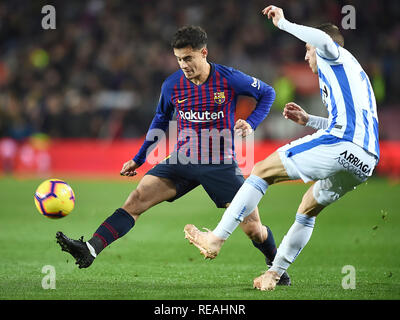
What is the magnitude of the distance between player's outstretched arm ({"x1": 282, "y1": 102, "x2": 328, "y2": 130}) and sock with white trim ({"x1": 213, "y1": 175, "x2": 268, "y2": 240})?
76cm

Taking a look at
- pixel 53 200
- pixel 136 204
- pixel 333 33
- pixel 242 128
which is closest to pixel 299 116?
pixel 242 128

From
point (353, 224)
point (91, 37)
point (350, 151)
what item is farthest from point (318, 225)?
point (91, 37)

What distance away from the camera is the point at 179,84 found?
19.1ft

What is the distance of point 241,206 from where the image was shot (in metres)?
4.95

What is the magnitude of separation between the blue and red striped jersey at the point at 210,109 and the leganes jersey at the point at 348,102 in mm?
1020

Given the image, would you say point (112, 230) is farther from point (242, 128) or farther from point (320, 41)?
point (320, 41)

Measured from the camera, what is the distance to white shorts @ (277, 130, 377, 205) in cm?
477

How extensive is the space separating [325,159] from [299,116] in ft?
2.61

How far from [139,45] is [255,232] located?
14.0 m

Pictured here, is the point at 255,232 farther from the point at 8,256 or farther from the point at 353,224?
the point at 353,224

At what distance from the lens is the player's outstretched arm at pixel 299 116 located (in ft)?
17.9

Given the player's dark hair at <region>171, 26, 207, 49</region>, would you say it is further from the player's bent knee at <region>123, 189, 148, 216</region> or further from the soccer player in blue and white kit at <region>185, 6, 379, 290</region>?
the player's bent knee at <region>123, 189, 148, 216</region>

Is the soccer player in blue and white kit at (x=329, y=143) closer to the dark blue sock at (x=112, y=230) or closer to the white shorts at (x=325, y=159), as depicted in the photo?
the white shorts at (x=325, y=159)

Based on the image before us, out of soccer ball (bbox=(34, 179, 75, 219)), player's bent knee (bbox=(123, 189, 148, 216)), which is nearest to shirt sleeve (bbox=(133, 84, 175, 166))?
player's bent knee (bbox=(123, 189, 148, 216))
